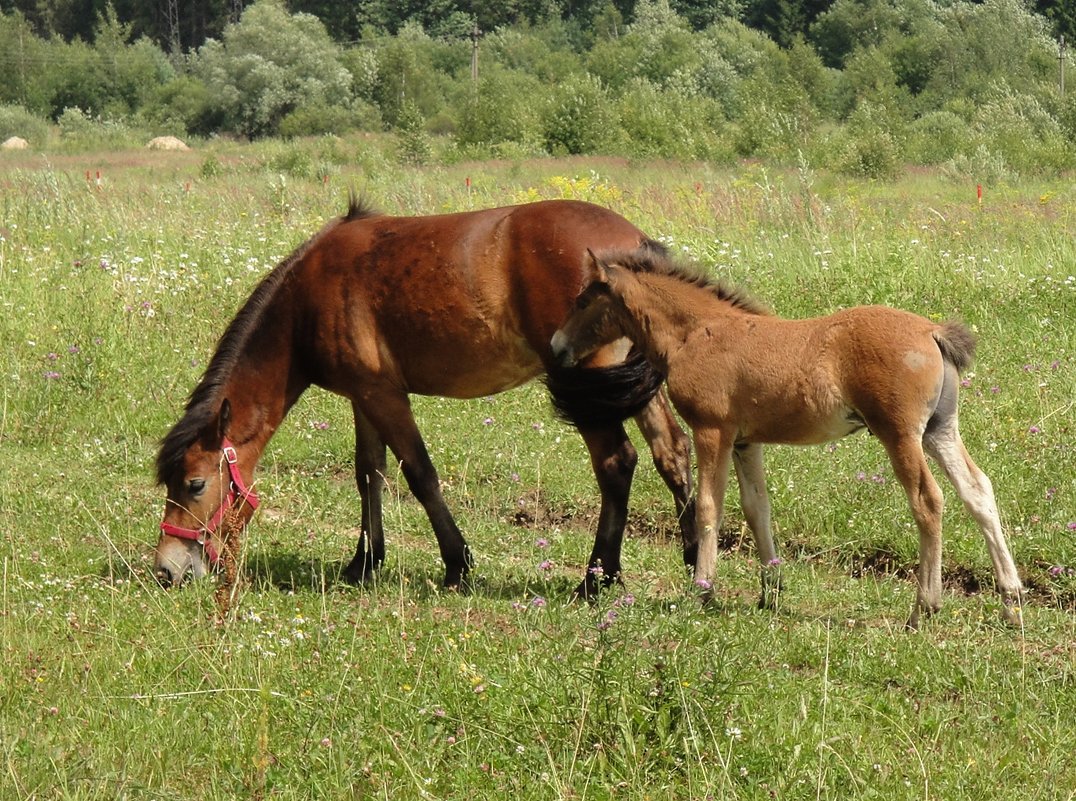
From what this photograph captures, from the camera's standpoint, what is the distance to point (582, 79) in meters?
49.0

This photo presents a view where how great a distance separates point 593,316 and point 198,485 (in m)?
2.31

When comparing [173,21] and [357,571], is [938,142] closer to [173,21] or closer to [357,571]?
[357,571]

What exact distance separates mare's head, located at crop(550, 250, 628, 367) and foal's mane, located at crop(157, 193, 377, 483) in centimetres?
173

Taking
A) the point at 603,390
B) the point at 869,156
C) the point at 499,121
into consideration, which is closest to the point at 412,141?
the point at 499,121

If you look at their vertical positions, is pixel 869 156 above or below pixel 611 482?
below

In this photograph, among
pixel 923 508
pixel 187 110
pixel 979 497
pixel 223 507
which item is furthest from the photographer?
pixel 187 110

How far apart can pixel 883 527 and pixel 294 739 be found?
14.2 ft

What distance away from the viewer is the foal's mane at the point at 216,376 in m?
7.23

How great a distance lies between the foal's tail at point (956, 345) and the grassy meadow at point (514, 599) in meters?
1.16

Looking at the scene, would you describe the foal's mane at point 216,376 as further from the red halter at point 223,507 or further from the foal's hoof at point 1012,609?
the foal's hoof at point 1012,609

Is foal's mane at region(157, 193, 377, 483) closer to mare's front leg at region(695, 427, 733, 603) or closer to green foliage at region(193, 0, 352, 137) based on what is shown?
mare's front leg at region(695, 427, 733, 603)

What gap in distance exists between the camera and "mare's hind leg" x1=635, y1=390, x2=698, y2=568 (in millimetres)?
7355

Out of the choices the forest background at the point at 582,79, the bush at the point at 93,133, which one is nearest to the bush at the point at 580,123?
the forest background at the point at 582,79

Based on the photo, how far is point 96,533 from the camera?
315 inches
